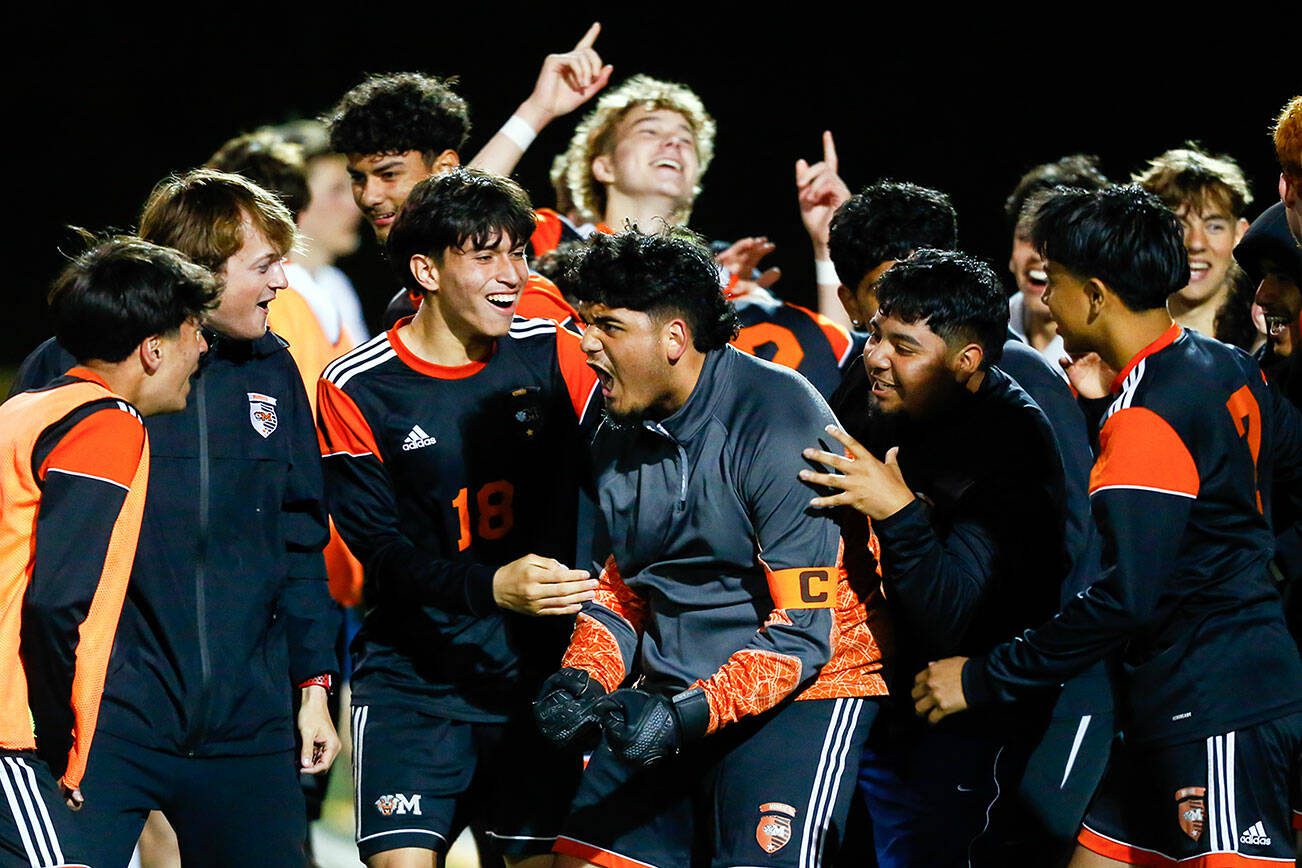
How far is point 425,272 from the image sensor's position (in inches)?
131

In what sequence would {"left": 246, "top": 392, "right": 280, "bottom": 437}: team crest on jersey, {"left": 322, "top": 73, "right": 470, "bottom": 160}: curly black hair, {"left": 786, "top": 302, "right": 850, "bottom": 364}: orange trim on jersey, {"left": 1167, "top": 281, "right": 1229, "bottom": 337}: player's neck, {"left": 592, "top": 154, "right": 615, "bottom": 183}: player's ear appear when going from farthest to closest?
{"left": 592, "top": 154, "right": 615, "bottom": 183}: player's ear
{"left": 1167, "top": 281, "right": 1229, "bottom": 337}: player's neck
{"left": 322, "top": 73, "right": 470, "bottom": 160}: curly black hair
{"left": 786, "top": 302, "right": 850, "bottom": 364}: orange trim on jersey
{"left": 246, "top": 392, "right": 280, "bottom": 437}: team crest on jersey

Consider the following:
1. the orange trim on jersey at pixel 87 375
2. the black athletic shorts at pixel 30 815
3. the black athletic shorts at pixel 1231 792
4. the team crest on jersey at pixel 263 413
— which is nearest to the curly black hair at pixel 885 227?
the black athletic shorts at pixel 1231 792

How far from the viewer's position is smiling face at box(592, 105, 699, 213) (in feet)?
15.7

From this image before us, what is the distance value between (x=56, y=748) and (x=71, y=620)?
0.78ft

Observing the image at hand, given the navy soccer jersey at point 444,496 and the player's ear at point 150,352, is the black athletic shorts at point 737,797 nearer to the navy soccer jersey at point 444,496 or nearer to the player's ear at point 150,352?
the navy soccer jersey at point 444,496

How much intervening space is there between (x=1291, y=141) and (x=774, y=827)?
177cm

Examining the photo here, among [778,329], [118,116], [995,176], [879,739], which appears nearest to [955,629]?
[879,739]

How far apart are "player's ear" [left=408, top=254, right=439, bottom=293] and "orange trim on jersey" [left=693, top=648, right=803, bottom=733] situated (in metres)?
1.18

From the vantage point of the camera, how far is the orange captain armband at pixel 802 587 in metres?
2.64

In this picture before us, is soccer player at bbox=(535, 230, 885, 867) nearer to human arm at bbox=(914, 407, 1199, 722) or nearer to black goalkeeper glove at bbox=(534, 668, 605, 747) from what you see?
black goalkeeper glove at bbox=(534, 668, 605, 747)

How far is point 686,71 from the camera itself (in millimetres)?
6762

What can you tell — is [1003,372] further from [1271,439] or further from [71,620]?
[71,620]

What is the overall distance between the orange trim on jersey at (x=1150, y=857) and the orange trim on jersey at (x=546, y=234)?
247cm

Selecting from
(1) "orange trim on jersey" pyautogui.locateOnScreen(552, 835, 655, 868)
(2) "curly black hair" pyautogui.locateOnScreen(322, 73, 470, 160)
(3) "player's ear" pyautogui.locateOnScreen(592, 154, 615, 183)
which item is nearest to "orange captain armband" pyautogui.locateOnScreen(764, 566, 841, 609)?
(1) "orange trim on jersey" pyautogui.locateOnScreen(552, 835, 655, 868)
